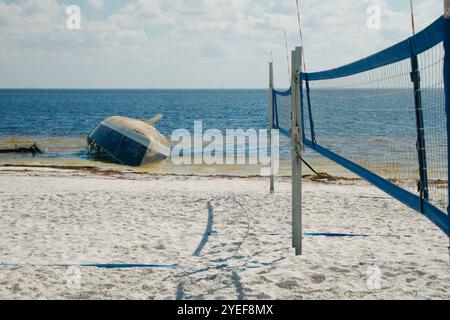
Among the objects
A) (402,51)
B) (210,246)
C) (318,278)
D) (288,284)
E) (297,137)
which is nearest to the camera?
(402,51)

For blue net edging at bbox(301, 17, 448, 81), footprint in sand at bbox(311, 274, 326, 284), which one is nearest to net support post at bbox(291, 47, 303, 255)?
blue net edging at bbox(301, 17, 448, 81)

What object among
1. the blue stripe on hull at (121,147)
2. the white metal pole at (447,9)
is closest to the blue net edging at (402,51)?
the white metal pole at (447,9)

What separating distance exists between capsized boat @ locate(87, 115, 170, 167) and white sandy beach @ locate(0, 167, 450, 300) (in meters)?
8.32

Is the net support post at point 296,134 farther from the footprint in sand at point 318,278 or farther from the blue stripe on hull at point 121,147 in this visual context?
the blue stripe on hull at point 121,147

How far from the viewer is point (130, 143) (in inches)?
811

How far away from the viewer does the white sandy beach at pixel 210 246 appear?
17.2ft

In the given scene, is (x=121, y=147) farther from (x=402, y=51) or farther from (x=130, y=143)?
(x=402, y=51)

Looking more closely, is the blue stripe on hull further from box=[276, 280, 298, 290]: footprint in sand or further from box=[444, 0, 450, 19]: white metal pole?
box=[444, 0, 450, 19]: white metal pole

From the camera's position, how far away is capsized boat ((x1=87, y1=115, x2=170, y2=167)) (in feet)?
65.2

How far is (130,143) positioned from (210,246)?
14357mm

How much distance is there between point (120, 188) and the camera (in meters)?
12.0

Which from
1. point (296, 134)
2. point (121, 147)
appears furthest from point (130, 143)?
point (296, 134)

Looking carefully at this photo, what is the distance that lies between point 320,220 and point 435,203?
4.62 m
